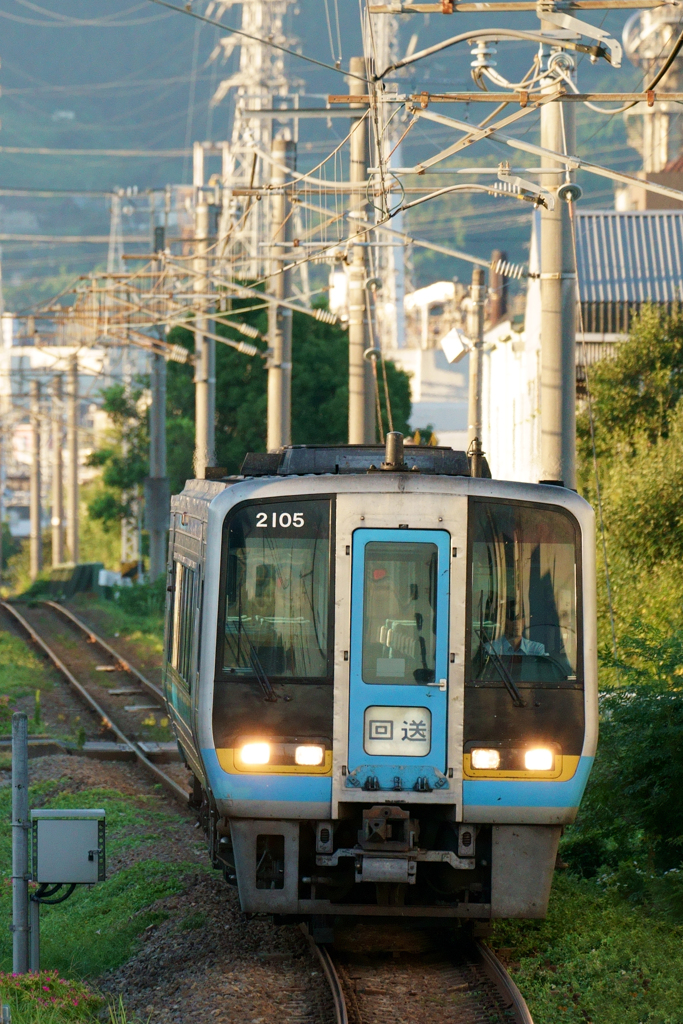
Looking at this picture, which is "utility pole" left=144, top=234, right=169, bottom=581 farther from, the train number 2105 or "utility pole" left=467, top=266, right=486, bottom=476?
the train number 2105

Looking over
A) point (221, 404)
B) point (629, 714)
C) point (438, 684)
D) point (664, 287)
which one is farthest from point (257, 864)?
point (221, 404)

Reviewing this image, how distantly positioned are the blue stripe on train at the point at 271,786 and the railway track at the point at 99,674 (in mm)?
6420

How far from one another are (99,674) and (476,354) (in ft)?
35.9

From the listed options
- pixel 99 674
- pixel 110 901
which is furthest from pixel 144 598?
pixel 110 901

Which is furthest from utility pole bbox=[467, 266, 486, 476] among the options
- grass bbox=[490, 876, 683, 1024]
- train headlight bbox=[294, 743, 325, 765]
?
train headlight bbox=[294, 743, 325, 765]

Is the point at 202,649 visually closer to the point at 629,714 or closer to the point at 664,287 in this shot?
the point at 629,714

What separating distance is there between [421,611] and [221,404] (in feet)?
106

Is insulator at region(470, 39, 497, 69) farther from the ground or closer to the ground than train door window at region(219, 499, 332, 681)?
farther from the ground

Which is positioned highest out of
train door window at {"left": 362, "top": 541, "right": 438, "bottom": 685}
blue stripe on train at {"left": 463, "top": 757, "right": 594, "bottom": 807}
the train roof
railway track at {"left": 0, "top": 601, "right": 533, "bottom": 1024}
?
the train roof

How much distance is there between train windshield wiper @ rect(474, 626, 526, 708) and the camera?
8016 millimetres

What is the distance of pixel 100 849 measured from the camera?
7.81m

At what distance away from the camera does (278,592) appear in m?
8.23

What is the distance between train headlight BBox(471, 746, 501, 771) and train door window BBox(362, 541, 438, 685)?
19.2 inches

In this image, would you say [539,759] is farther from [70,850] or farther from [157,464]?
[157,464]
